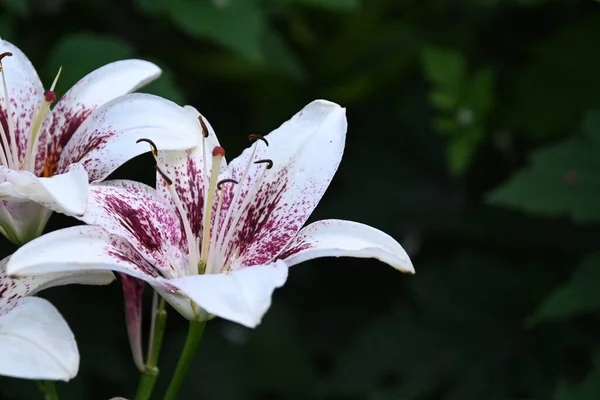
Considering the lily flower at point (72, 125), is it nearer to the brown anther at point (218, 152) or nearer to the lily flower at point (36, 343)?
the brown anther at point (218, 152)

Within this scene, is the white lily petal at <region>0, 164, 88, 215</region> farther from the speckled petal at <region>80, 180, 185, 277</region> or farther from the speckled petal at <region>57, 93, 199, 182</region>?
the speckled petal at <region>57, 93, 199, 182</region>

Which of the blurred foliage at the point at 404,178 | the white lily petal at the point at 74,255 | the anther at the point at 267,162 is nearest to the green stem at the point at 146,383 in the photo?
the white lily petal at the point at 74,255

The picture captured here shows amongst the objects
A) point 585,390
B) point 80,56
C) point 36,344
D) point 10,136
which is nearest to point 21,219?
point 10,136

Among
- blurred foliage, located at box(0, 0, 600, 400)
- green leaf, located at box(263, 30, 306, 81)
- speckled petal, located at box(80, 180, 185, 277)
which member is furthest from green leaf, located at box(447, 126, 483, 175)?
speckled petal, located at box(80, 180, 185, 277)

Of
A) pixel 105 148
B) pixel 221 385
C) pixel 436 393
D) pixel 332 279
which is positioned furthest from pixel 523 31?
pixel 105 148

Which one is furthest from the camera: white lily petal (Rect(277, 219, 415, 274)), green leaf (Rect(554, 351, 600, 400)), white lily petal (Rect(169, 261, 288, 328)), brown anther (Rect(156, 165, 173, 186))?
green leaf (Rect(554, 351, 600, 400))

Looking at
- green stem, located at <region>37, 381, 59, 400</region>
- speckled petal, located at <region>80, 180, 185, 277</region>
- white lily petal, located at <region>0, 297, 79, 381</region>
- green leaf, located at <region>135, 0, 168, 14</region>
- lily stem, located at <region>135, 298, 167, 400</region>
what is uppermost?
green leaf, located at <region>135, 0, 168, 14</region>

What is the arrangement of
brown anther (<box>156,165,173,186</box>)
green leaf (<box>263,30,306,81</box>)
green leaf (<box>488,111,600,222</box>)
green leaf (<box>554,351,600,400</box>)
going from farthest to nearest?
1. green leaf (<box>263,30,306,81</box>)
2. green leaf (<box>488,111,600,222</box>)
3. green leaf (<box>554,351,600,400</box>)
4. brown anther (<box>156,165,173,186</box>)

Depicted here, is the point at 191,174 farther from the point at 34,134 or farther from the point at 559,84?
the point at 559,84
